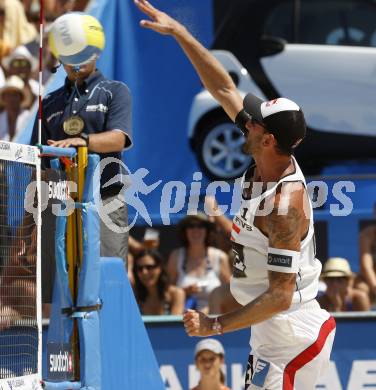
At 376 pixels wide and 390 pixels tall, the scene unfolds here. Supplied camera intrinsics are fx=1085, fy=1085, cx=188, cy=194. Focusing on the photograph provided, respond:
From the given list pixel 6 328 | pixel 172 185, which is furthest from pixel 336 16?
pixel 6 328

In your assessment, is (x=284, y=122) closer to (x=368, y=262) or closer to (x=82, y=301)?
(x=82, y=301)

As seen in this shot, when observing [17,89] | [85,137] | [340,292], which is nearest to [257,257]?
[85,137]

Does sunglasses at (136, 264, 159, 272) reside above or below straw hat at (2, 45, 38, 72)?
below

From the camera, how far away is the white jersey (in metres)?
5.12

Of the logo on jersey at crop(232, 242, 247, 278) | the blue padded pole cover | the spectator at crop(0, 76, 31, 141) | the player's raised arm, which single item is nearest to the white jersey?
the logo on jersey at crop(232, 242, 247, 278)

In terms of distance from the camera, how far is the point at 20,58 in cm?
1234

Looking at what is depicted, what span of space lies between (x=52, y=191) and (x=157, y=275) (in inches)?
130

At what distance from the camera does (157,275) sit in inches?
362

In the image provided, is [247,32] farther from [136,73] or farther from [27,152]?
[27,152]

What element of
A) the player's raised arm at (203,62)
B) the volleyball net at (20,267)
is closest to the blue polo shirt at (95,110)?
the volleyball net at (20,267)

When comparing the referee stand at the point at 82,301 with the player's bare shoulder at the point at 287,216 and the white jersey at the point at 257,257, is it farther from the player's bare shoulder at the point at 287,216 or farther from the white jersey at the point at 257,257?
the player's bare shoulder at the point at 287,216

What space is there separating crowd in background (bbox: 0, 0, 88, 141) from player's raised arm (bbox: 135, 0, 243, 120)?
201 inches

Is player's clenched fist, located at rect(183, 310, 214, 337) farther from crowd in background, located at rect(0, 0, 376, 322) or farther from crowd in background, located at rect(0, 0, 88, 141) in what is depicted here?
crowd in background, located at rect(0, 0, 88, 141)

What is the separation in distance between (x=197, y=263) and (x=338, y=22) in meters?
3.14
